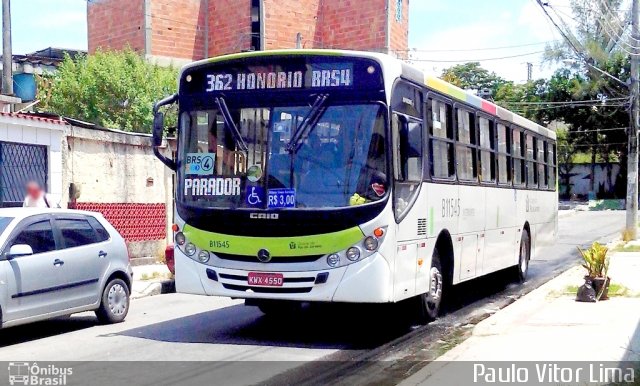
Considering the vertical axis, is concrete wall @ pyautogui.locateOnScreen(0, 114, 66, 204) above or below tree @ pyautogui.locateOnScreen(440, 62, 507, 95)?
below

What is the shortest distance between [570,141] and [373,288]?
5512 centimetres

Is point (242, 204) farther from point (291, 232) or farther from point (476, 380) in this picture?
point (476, 380)

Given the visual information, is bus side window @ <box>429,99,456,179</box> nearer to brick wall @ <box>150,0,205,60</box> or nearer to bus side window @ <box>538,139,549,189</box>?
bus side window @ <box>538,139,549,189</box>

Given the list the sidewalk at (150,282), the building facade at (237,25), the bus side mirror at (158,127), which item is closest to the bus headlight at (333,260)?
the bus side mirror at (158,127)

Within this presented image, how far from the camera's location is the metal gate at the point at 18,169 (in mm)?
14867

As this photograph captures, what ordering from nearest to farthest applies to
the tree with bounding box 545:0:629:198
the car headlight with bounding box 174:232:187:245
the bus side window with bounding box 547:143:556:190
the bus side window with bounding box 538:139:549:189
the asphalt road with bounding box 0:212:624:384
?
the asphalt road with bounding box 0:212:624:384 → the car headlight with bounding box 174:232:187:245 → the bus side window with bounding box 538:139:549:189 → the bus side window with bounding box 547:143:556:190 → the tree with bounding box 545:0:629:198

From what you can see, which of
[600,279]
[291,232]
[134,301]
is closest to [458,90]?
[600,279]

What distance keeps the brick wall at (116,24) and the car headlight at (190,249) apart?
26.6 meters

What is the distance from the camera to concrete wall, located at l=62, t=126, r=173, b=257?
54.6 feet

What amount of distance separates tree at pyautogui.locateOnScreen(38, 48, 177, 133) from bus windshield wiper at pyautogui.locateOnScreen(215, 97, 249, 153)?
667 inches

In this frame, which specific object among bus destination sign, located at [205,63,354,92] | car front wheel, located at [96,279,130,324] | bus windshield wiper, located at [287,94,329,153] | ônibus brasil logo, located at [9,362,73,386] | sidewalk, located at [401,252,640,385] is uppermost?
bus destination sign, located at [205,63,354,92]

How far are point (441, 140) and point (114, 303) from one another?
5.07 metres

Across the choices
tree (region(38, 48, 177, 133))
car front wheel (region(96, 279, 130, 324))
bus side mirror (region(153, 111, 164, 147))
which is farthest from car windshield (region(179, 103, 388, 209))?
tree (region(38, 48, 177, 133))

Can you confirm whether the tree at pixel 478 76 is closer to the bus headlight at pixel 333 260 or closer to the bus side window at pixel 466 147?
the bus side window at pixel 466 147
